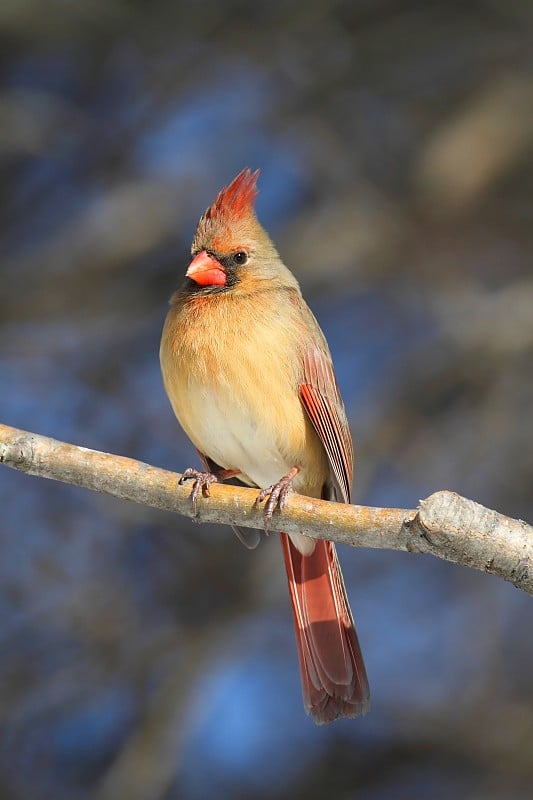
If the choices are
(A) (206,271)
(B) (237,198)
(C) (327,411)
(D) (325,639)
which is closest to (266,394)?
(C) (327,411)

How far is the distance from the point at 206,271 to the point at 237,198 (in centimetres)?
24

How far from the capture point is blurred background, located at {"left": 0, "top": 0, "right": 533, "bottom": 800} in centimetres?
457

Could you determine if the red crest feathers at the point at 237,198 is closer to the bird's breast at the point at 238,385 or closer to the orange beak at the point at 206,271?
the orange beak at the point at 206,271

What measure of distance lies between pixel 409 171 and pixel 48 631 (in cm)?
269

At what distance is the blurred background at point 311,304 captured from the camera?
457 cm

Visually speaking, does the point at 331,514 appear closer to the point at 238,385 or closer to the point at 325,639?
the point at 238,385

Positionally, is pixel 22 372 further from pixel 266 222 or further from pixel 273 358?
pixel 273 358

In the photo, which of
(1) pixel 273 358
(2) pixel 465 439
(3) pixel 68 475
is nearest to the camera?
(3) pixel 68 475

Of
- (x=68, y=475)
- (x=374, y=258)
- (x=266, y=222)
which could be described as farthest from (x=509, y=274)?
(x=68, y=475)

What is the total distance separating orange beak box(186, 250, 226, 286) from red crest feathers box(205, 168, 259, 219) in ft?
0.46

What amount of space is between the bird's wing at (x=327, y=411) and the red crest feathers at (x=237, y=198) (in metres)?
0.47

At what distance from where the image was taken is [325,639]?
3355 mm

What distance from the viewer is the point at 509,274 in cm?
546

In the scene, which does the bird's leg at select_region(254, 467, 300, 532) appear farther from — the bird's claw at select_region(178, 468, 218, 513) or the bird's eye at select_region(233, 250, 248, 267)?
the bird's eye at select_region(233, 250, 248, 267)
